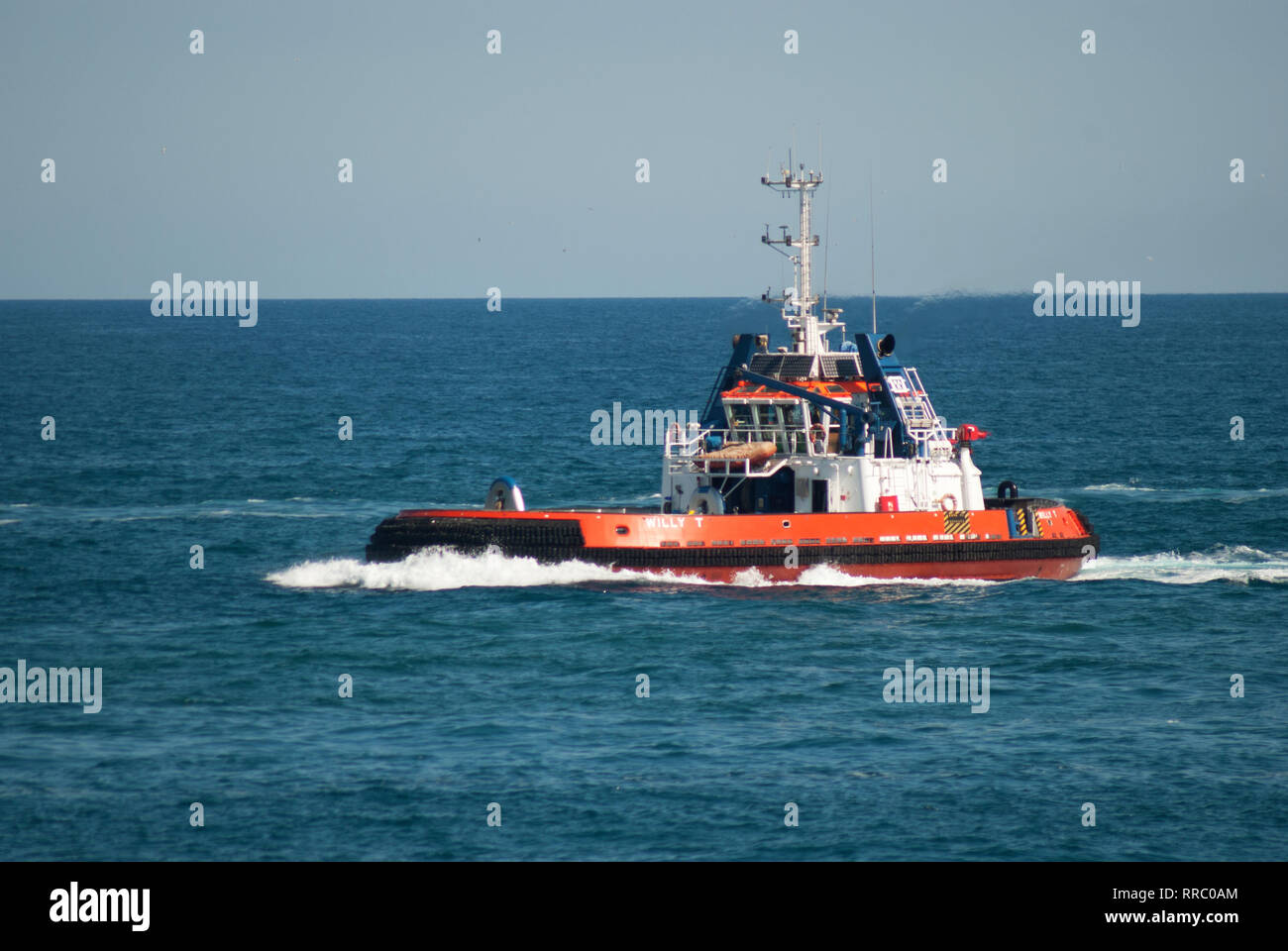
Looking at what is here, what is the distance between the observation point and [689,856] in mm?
23016

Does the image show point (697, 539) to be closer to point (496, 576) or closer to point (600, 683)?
point (496, 576)

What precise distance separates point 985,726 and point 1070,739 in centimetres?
162

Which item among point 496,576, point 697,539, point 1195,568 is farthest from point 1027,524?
point 496,576

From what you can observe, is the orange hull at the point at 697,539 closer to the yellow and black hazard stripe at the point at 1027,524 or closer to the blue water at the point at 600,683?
the blue water at the point at 600,683

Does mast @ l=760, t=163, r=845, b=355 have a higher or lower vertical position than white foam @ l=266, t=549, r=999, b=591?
higher

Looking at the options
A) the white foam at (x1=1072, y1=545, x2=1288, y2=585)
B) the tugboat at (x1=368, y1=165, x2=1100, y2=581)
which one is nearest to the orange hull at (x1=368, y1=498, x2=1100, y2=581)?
the tugboat at (x1=368, y1=165, x2=1100, y2=581)

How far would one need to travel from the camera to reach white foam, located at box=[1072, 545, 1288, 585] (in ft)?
140

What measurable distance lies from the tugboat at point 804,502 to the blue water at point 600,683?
0.85 metres

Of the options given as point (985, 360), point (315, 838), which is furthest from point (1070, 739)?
point (985, 360)

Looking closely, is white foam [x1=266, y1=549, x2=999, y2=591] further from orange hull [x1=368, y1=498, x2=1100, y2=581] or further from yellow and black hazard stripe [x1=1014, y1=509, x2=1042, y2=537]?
yellow and black hazard stripe [x1=1014, y1=509, x2=1042, y2=537]

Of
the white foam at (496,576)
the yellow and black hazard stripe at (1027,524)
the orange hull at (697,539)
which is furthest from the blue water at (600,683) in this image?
the yellow and black hazard stripe at (1027,524)

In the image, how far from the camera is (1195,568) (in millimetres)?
43875

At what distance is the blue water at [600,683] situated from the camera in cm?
2419

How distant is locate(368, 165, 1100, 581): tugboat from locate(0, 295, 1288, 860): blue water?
855 millimetres
